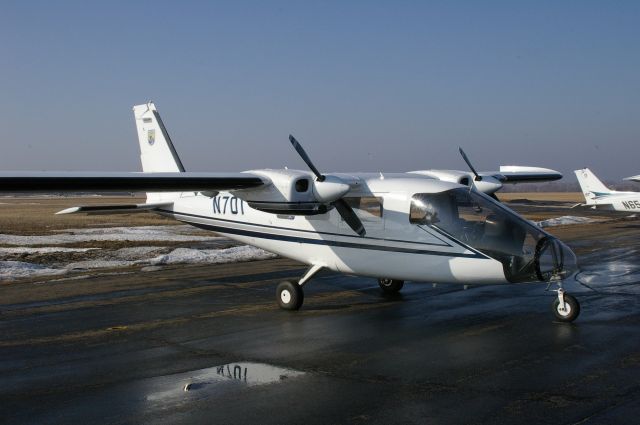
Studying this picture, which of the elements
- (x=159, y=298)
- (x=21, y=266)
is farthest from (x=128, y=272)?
(x=159, y=298)

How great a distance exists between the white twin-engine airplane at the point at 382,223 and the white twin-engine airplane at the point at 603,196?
2995 centimetres

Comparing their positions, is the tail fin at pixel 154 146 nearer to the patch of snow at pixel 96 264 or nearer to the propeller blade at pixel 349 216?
the patch of snow at pixel 96 264

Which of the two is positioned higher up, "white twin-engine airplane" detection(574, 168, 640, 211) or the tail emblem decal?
the tail emblem decal

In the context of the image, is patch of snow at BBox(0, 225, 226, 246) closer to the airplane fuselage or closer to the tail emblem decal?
the tail emblem decal

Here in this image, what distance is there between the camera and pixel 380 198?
12500 mm

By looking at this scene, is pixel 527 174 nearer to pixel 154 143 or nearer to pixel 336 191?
pixel 336 191

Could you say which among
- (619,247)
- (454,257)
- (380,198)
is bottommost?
(619,247)

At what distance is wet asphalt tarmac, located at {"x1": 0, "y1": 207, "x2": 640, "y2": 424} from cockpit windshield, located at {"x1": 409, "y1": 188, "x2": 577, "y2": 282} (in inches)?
37.7

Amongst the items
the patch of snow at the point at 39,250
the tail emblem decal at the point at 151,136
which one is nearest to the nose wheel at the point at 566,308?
the tail emblem decal at the point at 151,136

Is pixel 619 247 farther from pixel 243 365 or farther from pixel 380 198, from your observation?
pixel 243 365

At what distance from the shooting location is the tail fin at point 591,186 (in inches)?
1704

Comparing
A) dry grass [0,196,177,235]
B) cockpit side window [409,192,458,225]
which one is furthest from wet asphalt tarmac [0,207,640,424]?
dry grass [0,196,177,235]

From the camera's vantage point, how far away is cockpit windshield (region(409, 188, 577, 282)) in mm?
10875

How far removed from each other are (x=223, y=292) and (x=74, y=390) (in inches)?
297
